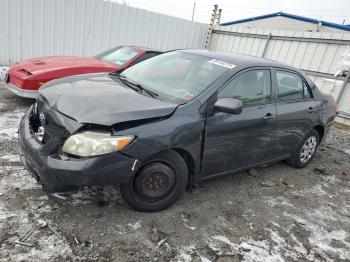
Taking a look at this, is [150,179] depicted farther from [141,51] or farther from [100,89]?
[141,51]

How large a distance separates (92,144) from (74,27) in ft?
27.3

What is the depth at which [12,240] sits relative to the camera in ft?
8.63

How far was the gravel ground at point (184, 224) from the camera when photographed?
271 centimetres

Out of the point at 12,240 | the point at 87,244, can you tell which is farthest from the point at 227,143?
the point at 12,240

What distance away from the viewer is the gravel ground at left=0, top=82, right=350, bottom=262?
2.71m

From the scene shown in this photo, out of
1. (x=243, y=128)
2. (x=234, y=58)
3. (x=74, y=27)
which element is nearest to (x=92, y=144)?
(x=243, y=128)

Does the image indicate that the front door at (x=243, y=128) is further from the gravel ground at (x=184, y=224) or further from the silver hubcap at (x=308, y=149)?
the silver hubcap at (x=308, y=149)

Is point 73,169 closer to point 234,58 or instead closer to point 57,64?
point 234,58

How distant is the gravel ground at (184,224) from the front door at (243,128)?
0.47 m

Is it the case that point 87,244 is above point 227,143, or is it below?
below

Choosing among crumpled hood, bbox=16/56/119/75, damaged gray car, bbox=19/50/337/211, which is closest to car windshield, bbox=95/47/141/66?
crumpled hood, bbox=16/56/119/75

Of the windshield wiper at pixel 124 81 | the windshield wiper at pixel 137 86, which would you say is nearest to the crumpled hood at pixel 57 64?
the windshield wiper at pixel 124 81

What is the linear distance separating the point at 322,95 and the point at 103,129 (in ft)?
12.4

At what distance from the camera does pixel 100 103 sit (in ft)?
9.72
